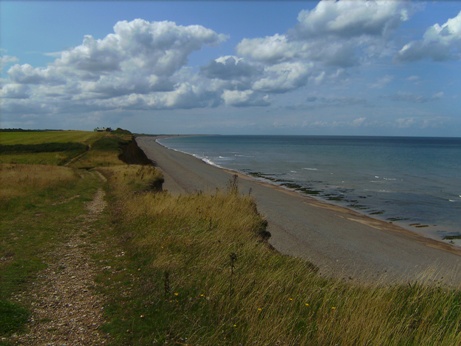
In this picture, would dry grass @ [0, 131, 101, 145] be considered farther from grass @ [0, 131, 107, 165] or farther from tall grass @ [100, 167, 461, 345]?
tall grass @ [100, 167, 461, 345]

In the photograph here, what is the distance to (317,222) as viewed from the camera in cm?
2606

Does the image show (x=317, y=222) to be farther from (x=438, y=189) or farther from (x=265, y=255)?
(x=438, y=189)

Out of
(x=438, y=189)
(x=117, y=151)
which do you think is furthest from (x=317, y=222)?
(x=117, y=151)

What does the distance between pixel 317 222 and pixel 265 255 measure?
677 inches

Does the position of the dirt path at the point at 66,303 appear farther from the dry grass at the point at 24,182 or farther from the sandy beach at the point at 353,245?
the dry grass at the point at 24,182

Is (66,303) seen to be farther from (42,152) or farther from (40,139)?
(40,139)

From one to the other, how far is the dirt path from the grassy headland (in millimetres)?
204

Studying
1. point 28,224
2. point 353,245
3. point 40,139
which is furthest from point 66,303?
point 40,139

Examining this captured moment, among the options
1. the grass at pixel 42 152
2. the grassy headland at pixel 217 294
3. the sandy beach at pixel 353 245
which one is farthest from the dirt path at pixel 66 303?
the grass at pixel 42 152

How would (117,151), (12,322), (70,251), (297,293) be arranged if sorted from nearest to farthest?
(12,322) → (297,293) → (70,251) → (117,151)

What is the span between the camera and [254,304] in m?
6.59

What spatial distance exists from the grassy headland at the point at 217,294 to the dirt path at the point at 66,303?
20cm

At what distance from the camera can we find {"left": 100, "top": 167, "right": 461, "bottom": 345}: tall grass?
19.2ft

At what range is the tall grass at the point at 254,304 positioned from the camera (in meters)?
5.85
